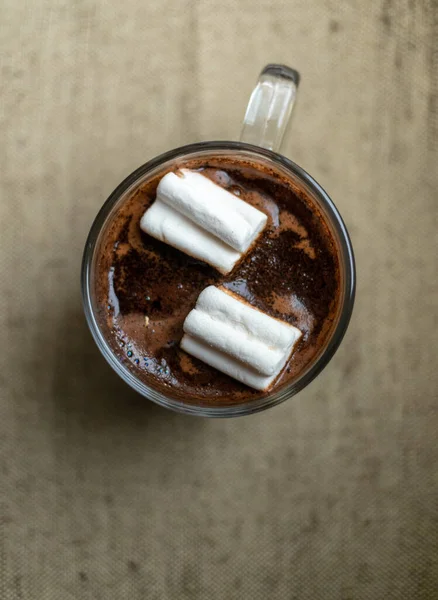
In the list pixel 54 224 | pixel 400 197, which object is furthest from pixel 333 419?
pixel 54 224

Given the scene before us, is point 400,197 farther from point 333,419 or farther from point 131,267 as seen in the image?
point 131,267

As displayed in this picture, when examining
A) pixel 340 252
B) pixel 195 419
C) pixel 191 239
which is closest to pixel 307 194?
pixel 340 252

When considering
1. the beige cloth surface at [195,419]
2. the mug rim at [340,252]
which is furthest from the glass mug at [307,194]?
the beige cloth surface at [195,419]

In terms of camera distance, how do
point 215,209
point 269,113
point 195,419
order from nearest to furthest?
point 215,209
point 269,113
point 195,419

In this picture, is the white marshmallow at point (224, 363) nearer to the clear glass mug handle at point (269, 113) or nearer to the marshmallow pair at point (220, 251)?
the marshmallow pair at point (220, 251)

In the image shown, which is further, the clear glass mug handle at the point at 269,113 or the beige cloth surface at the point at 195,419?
the beige cloth surface at the point at 195,419

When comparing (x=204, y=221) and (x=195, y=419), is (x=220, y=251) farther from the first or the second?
(x=195, y=419)

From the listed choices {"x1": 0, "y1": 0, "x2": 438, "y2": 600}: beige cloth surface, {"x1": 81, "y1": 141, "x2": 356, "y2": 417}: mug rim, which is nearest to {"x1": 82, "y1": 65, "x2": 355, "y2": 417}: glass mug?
{"x1": 81, "y1": 141, "x2": 356, "y2": 417}: mug rim
